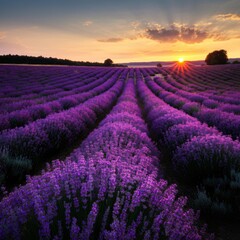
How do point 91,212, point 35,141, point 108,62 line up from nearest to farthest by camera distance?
point 91,212 → point 35,141 → point 108,62

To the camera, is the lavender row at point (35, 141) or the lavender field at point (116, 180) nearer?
the lavender field at point (116, 180)

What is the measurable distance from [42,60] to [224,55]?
1611 inches

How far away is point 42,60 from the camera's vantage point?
63844mm

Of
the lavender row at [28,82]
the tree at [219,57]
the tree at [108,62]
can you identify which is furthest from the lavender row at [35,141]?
the tree at [108,62]

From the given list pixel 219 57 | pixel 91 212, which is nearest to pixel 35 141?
pixel 91 212

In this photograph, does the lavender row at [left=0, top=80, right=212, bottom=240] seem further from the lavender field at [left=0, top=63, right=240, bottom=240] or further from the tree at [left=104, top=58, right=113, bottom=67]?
the tree at [left=104, top=58, right=113, bottom=67]

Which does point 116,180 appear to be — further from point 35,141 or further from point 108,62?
point 108,62

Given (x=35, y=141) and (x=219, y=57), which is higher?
(x=35, y=141)

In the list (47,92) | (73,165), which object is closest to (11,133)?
(73,165)

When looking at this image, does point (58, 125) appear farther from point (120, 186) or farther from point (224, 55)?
point (224, 55)

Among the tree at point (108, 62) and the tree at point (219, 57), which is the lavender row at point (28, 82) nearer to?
the tree at point (219, 57)

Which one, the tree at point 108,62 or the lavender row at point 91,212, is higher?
the lavender row at point 91,212

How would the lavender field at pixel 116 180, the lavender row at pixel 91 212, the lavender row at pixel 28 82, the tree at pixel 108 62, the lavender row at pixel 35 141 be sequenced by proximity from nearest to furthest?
the lavender row at pixel 91 212 → the lavender field at pixel 116 180 → the lavender row at pixel 35 141 → the lavender row at pixel 28 82 → the tree at pixel 108 62

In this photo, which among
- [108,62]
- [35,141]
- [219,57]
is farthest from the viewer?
[108,62]
